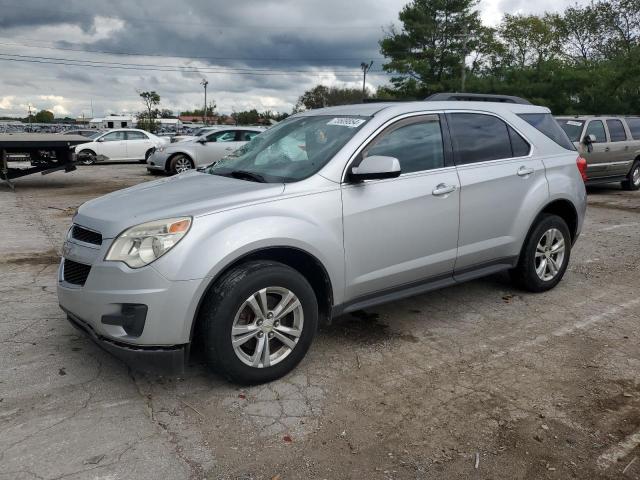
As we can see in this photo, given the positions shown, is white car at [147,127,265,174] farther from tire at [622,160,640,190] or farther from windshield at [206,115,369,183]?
→ windshield at [206,115,369,183]

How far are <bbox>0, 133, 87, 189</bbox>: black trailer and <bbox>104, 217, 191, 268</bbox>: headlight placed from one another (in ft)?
36.9

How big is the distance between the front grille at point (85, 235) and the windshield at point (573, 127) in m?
11.3

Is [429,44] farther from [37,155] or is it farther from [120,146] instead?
[37,155]

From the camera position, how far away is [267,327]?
3311mm

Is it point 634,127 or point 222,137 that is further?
point 222,137

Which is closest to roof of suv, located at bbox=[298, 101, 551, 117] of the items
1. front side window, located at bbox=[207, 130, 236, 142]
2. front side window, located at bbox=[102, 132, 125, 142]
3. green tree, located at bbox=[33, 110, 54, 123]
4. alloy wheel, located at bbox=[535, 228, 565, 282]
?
alloy wheel, located at bbox=[535, 228, 565, 282]

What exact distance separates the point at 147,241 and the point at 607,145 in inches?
481

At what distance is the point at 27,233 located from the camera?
8.07 m

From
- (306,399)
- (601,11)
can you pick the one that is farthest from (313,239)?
(601,11)

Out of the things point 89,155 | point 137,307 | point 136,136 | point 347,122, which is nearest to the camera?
point 137,307

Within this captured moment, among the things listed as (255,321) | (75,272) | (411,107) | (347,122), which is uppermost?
(411,107)

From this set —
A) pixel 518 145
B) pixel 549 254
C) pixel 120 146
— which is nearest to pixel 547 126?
pixel 518 145

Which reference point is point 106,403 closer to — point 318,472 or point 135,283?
point 135,283

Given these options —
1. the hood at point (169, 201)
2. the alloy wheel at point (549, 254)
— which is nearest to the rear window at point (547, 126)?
the alloy wheel at point (549, 254)
